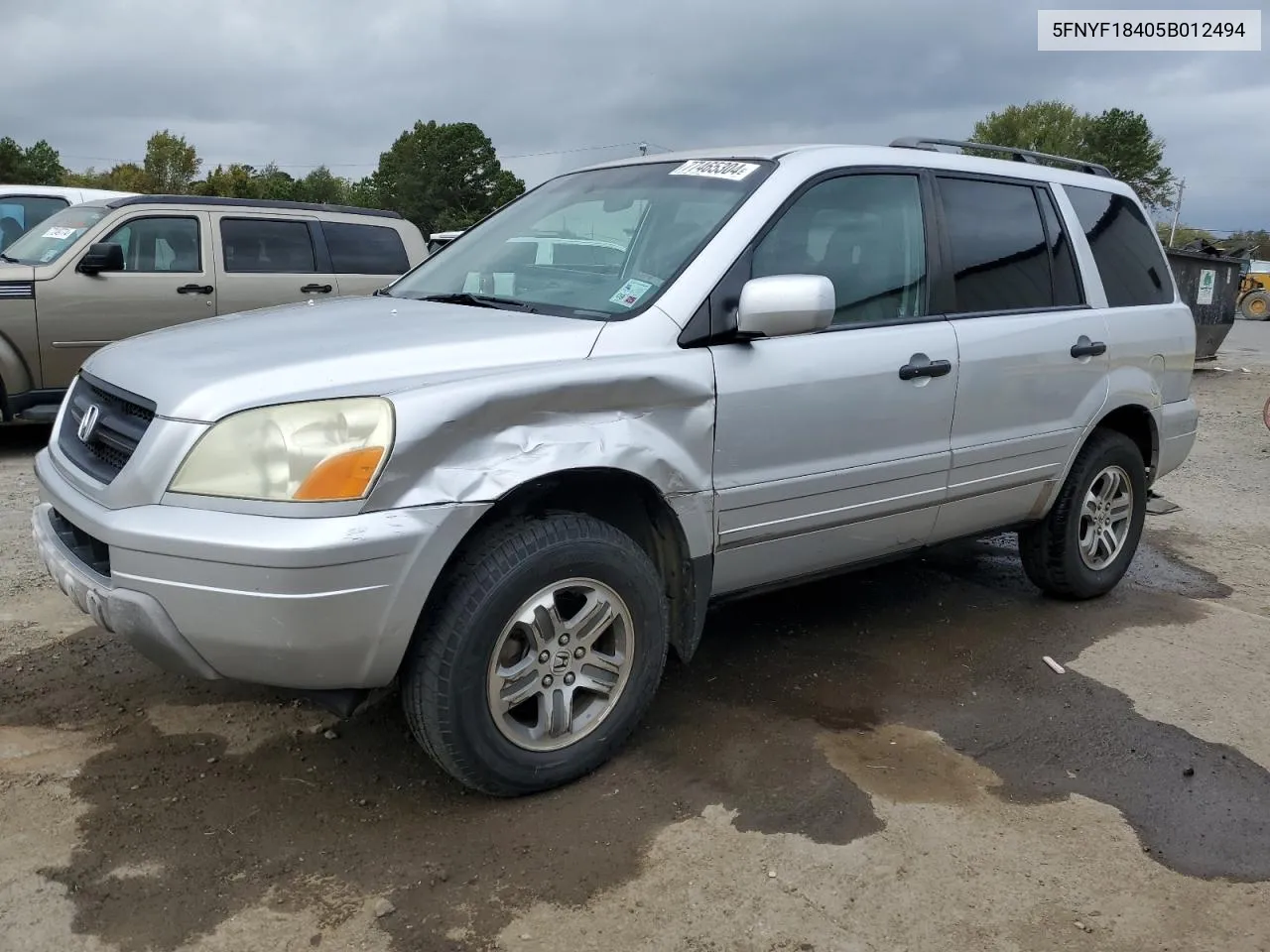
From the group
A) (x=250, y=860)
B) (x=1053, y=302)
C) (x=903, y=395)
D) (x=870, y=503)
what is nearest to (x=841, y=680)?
(x=870, y=503)

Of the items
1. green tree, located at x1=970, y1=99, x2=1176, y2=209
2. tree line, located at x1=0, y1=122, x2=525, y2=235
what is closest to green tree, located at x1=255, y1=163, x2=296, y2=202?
tree line, located at x1=0, y1=122, x2=525, y2=235

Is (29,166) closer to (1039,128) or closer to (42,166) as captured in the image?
(42,166)

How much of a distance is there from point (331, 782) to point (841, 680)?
6.00 feet

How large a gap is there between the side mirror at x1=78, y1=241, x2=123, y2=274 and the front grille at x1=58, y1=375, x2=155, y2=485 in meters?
4.83

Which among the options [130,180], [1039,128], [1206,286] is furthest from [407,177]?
[1206,286]

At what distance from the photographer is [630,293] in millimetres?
3201

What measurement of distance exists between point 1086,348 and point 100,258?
6412mm

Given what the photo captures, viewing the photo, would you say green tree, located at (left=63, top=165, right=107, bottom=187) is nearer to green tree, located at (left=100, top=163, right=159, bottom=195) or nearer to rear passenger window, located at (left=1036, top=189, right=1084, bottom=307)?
green tree, located at (left=100, top=163, right=159, bottom=195)

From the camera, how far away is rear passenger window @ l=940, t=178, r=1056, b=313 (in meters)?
3.99

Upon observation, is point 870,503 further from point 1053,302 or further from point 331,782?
point 331,782

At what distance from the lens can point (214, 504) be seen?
8.20 ft

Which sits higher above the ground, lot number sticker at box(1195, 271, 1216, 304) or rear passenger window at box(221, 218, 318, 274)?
rear passenger window at box(221, 218, 318, 274)

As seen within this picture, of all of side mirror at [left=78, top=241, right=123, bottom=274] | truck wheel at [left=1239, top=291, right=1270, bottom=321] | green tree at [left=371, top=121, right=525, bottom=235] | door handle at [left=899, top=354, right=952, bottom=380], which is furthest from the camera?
green tree at [left=371, top=121, right=525, bottom=235]

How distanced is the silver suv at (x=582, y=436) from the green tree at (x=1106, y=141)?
6073cm
